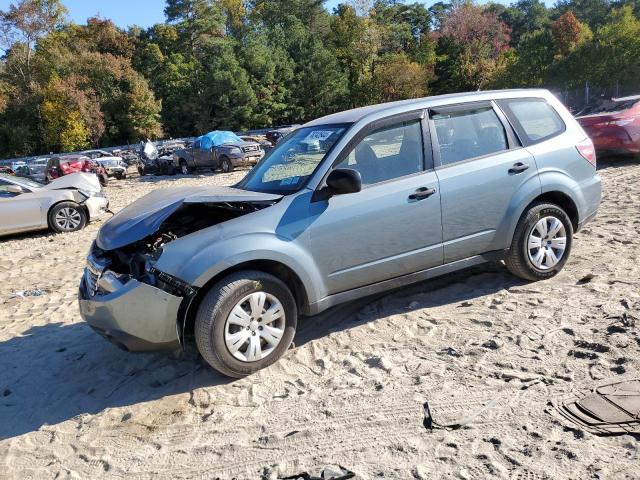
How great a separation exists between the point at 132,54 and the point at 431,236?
64.2 meters

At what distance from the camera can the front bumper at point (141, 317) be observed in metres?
3.81

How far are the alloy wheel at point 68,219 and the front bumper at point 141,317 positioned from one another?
7.80 meters

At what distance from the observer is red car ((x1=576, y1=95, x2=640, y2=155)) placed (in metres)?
11.5

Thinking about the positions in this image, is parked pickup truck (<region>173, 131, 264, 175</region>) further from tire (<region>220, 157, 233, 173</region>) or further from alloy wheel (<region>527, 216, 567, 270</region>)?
alloy wheel (<region>527, 216, 567, 270</region>)

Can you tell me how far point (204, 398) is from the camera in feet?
12.7

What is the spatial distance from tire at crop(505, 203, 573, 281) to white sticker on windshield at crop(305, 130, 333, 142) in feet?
6.22

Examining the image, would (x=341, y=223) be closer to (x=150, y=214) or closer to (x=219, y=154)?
(x=150, y=214)

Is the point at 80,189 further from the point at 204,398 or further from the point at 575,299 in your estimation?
the point at 575,299

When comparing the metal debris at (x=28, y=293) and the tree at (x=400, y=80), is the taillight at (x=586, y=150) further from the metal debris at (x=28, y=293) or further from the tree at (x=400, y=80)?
the tree at (x=400, y=80)

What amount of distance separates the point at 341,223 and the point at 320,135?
935 mm

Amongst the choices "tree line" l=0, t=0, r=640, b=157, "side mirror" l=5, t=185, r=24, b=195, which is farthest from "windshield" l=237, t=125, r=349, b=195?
"tree line" l=0, t=0, r=640, b=157

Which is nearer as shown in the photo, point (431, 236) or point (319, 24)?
point (431, 236)

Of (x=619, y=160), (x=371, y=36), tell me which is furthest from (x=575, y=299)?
(x=371, y=36)

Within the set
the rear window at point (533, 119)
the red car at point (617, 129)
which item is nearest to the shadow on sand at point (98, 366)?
the rear window at point (533, 119)
